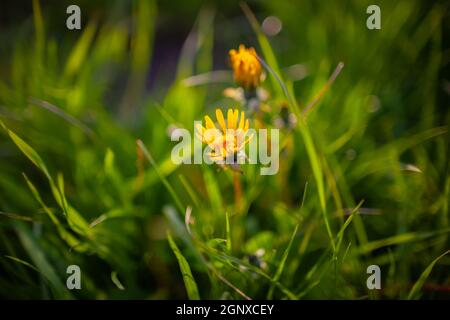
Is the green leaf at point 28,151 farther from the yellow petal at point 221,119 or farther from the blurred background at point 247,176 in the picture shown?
the yellow petal at point 221,119

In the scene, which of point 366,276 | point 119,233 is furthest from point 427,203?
point 119,233

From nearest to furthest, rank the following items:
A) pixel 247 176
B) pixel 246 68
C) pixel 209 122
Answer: pixel 209 122 → pixel 246 68 → pixel 247 176

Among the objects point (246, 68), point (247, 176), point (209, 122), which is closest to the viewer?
point (209, 122)

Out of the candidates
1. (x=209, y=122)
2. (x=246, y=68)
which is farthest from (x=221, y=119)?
(x=246, y=68)

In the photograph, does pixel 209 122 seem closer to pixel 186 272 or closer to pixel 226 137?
pixel 226 137

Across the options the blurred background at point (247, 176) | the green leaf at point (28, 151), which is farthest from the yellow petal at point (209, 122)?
the green leaf at point (28, 151)
